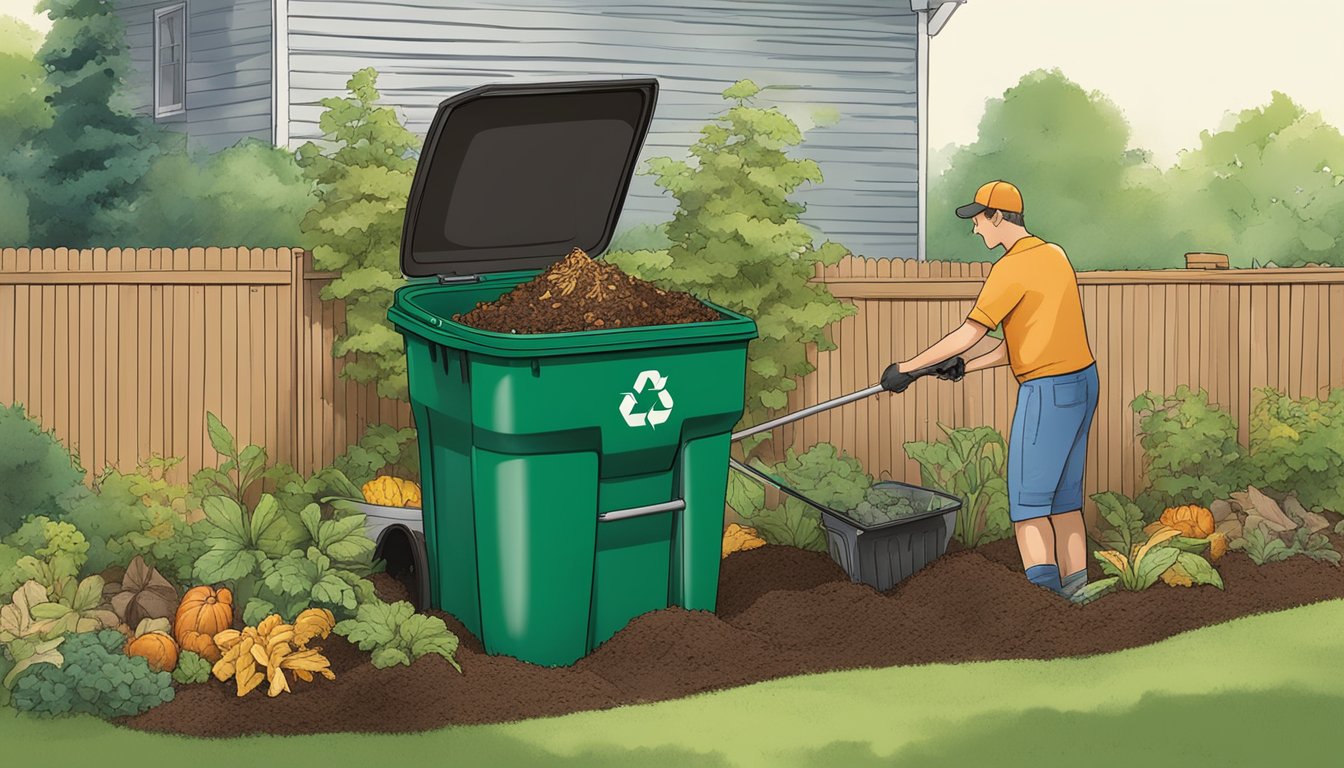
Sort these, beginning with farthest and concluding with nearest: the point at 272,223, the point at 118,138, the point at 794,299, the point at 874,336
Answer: the point at 118,138 < the point at 272,223 < the point at 874,336 < the point at 794,299

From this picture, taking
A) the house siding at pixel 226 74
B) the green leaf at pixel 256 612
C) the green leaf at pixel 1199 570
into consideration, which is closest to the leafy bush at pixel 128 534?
the green leaf at pixel 256 612

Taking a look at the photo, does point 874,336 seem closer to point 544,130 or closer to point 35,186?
point 544,130

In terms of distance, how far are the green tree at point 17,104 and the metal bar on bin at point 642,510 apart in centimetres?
845

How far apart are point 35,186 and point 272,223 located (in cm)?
354

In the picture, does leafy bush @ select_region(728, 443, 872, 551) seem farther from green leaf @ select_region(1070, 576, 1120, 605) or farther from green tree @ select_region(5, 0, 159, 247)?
green tree @ select_region(5, 0, 159, 247)

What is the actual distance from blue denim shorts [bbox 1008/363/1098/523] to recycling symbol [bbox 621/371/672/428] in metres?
1.71

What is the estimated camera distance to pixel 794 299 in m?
8.15

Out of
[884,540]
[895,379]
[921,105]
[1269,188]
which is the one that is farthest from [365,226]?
[1269,188]

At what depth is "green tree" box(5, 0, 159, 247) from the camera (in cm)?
1292

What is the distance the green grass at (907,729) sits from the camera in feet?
16.7

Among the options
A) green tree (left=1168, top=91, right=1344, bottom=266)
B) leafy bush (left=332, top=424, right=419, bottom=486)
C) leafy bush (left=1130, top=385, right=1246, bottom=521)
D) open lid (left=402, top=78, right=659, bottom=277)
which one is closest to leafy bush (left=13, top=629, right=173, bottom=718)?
open lid (left=402, top=78, right=659, bottom=277)

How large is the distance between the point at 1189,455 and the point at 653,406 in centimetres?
367

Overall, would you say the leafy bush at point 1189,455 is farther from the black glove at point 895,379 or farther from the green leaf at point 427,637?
the green leaf at point 427,637

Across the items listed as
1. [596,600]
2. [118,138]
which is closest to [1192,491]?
[596,600]
